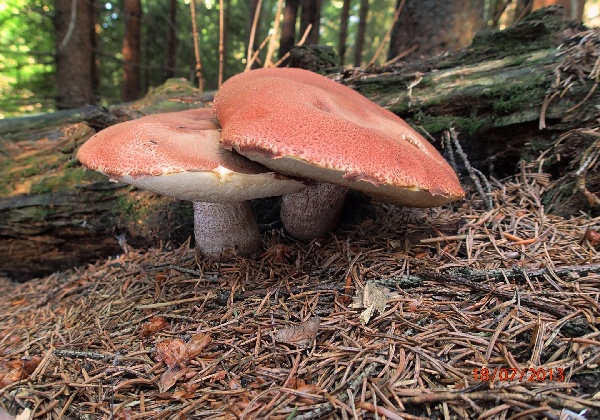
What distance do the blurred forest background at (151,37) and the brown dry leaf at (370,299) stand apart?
214 centimetres

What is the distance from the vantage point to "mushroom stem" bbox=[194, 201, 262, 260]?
6.89 feet

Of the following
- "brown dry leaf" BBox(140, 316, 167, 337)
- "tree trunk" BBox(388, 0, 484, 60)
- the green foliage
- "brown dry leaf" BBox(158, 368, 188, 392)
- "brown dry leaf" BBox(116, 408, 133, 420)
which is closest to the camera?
"brown dry leaf" BBox(116, 408, 133, 420)

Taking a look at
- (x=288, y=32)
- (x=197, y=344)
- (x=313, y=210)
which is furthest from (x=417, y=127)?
(x=288, y=32)

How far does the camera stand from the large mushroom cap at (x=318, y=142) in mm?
1369

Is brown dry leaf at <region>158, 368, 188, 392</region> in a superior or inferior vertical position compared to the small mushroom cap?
inferior

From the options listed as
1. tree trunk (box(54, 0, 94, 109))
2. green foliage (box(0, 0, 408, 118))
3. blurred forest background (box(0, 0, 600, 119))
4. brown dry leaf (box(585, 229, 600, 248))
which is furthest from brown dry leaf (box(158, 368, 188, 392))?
green foliage (box(0, 0, 408, 118))

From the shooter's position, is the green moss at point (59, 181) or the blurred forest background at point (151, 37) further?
the blurred forest background at point (151, 37)

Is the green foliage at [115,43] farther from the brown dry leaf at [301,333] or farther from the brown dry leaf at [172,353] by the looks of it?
the brown dry leaf at [301,333]

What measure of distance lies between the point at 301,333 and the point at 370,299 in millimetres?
352

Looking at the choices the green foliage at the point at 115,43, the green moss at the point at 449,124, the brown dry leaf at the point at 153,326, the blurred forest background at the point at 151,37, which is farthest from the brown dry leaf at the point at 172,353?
the green foliage at the point at 115,43

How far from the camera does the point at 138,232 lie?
2854 millimetres
